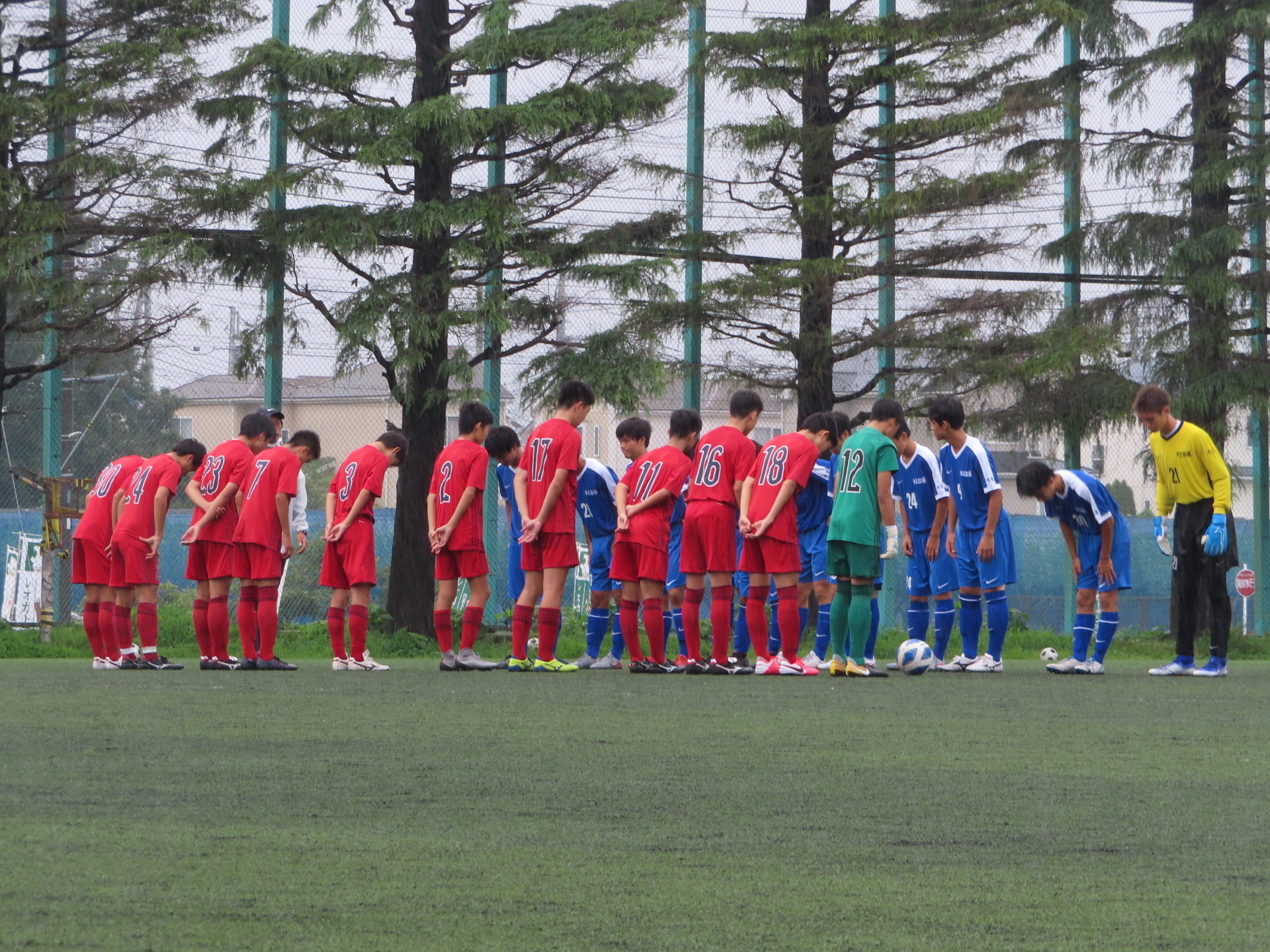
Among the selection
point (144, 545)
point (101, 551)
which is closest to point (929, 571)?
point (144, 545)

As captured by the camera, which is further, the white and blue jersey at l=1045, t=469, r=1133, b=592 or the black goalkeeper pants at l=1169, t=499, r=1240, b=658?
the white and blue jersey at l=1045, t=469, r=1133, b=592

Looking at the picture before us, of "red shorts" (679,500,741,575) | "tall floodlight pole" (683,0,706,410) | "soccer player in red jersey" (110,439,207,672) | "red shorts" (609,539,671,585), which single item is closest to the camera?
"red shorts" (679,500,741,575)

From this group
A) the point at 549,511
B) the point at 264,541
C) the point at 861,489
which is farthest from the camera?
the point at 264,541

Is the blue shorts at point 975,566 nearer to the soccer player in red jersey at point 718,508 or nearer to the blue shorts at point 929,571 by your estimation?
the blue shorts at point 929,571

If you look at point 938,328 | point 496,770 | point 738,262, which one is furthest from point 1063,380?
point 496,770

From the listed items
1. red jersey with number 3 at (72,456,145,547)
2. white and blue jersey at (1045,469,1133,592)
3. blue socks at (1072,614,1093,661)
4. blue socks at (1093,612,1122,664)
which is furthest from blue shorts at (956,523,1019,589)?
red jersey with number 3 at (72,456,145,547)

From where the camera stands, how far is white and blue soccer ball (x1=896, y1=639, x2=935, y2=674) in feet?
37.4

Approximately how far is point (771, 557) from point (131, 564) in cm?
442

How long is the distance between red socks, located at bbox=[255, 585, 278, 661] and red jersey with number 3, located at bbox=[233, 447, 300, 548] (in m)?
0.36

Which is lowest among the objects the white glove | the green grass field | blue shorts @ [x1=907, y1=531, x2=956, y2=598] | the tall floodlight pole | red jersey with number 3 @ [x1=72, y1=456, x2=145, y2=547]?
the green grass field

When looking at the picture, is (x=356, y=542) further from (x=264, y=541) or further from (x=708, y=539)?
(x=708, y=539)

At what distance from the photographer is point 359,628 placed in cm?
1155

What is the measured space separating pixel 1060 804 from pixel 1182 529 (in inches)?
276

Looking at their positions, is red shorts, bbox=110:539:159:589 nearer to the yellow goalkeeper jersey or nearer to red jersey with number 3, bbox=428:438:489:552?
red jersey with number 3, bbox=428:438:489:552
